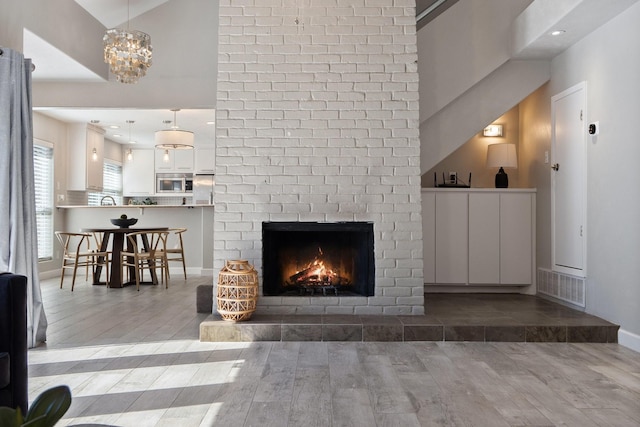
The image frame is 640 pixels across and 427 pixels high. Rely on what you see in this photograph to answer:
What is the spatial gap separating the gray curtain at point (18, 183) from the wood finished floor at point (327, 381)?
420mm

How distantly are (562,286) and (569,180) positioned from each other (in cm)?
97

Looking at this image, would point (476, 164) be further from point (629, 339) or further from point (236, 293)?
point (236, 293)

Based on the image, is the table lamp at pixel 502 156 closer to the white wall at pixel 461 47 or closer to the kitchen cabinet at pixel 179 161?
the white wall at pixel 461 47

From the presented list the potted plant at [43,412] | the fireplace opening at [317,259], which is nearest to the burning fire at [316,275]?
the fireplace opening at [317,259]

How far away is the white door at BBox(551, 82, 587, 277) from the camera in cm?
432

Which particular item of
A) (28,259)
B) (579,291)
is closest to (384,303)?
(579,291)

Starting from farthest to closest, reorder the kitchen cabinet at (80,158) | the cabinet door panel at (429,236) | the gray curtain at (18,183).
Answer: the kitchen cabinet at (80,158)
the cabinet door panel at (429,236)
the gray curtain at (18,183)

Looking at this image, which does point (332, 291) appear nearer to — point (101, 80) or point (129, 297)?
point (129, 297)

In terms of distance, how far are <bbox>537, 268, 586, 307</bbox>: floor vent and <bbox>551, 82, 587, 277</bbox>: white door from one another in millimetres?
70

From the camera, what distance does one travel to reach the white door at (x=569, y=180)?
432 centimetres

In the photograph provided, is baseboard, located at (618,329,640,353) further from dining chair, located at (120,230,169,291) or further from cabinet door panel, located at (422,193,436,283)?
dining chair, located at (120,230,169,291)

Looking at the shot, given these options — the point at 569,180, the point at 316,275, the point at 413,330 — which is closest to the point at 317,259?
the point at 316,275

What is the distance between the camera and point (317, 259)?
14.5 feet

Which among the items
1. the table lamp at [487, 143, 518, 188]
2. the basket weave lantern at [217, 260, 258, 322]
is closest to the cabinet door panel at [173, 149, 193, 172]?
the table lamp at [487, 143, 518, 188]
